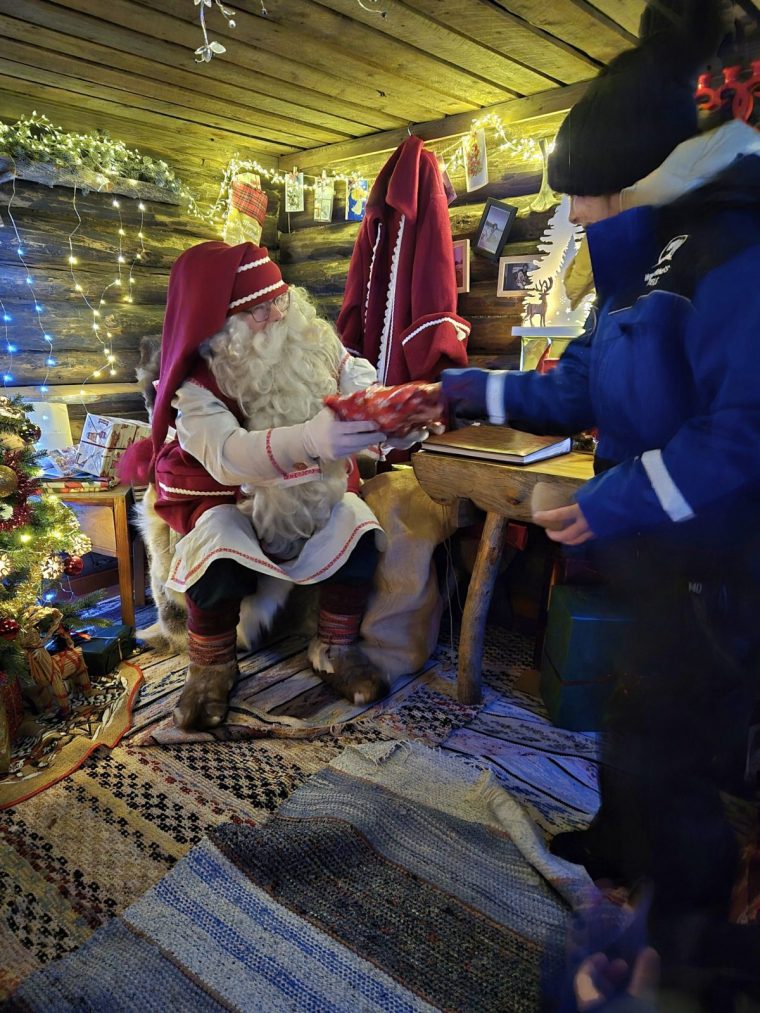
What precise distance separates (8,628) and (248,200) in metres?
2.41

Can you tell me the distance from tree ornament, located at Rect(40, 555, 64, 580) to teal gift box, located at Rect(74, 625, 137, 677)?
32cm

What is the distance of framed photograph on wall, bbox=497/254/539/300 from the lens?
2549 millimetres

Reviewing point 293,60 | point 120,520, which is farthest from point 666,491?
A: point 120,520

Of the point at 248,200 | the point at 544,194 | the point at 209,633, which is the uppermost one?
the point at 248,200

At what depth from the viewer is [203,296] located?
1.83 meters

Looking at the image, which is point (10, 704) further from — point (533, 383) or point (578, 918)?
point (533, 383)

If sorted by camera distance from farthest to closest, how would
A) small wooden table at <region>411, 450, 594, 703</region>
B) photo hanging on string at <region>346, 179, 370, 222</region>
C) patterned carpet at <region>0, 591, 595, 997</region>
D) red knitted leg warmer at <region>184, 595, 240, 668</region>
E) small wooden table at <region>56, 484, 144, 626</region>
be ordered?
photo hanging on string at <region>346, 179, 370, 222</region>, small wooden table at <region>56, 484, 144, 626</region>, red knitted leg warmer at <region>184, 595, 240, 668</region>, small wooden table at <region>411, 450, 594, 703</region>, patterned carpet at <region>0, 591, 595, 997</region>

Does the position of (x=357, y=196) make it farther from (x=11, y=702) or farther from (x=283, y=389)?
(x=11, y=702)

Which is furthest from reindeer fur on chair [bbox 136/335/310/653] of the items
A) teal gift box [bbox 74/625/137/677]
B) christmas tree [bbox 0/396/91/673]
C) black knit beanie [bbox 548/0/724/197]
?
black knit beanie [bbox 548/0/724/197]

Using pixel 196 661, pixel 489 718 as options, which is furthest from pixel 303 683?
pixel 489 718

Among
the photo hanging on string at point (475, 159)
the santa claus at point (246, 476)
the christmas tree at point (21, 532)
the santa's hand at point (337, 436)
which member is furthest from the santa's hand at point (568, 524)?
the photo hanging on string at point (475, 159)

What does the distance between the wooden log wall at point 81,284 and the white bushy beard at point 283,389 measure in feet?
4.41

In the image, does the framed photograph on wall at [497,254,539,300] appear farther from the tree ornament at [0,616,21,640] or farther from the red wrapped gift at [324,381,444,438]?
the tree ornament at [0,616,21,640]

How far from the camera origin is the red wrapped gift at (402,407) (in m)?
1.05
